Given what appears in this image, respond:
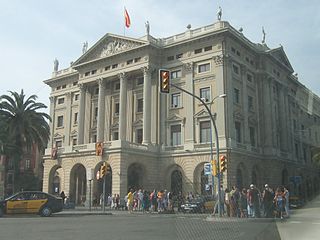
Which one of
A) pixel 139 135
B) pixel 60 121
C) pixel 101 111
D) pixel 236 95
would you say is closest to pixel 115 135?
pixel 101 111

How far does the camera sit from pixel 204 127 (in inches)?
1698

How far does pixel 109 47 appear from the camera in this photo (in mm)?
50844

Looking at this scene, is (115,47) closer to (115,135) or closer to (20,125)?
(115,135)

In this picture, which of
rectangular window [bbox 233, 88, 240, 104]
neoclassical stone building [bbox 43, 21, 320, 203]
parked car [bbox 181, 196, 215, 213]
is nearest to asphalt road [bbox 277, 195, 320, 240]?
parked car [bbox 181, 196, 215, 213]

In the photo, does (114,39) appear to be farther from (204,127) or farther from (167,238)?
(167,238)

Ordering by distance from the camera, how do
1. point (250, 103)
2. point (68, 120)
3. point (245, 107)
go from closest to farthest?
point (245, 107), point (250, 103), point (68, 120)

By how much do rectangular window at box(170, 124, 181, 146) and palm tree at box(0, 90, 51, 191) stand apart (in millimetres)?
13355

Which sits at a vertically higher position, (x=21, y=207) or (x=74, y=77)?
(x=74, y=77)

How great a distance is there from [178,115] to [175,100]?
6.57ft

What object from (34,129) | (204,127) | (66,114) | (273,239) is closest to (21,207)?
(34,129)

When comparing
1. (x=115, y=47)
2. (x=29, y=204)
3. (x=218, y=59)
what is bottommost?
(x=29, y=204)

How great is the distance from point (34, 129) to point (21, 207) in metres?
18.0

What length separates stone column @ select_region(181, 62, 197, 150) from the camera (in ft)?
142

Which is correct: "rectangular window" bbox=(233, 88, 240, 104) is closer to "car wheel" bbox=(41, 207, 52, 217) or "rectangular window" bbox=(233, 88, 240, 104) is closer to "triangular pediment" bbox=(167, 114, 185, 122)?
"triangular pediment" bbox=(167, 114, 185, 122)
